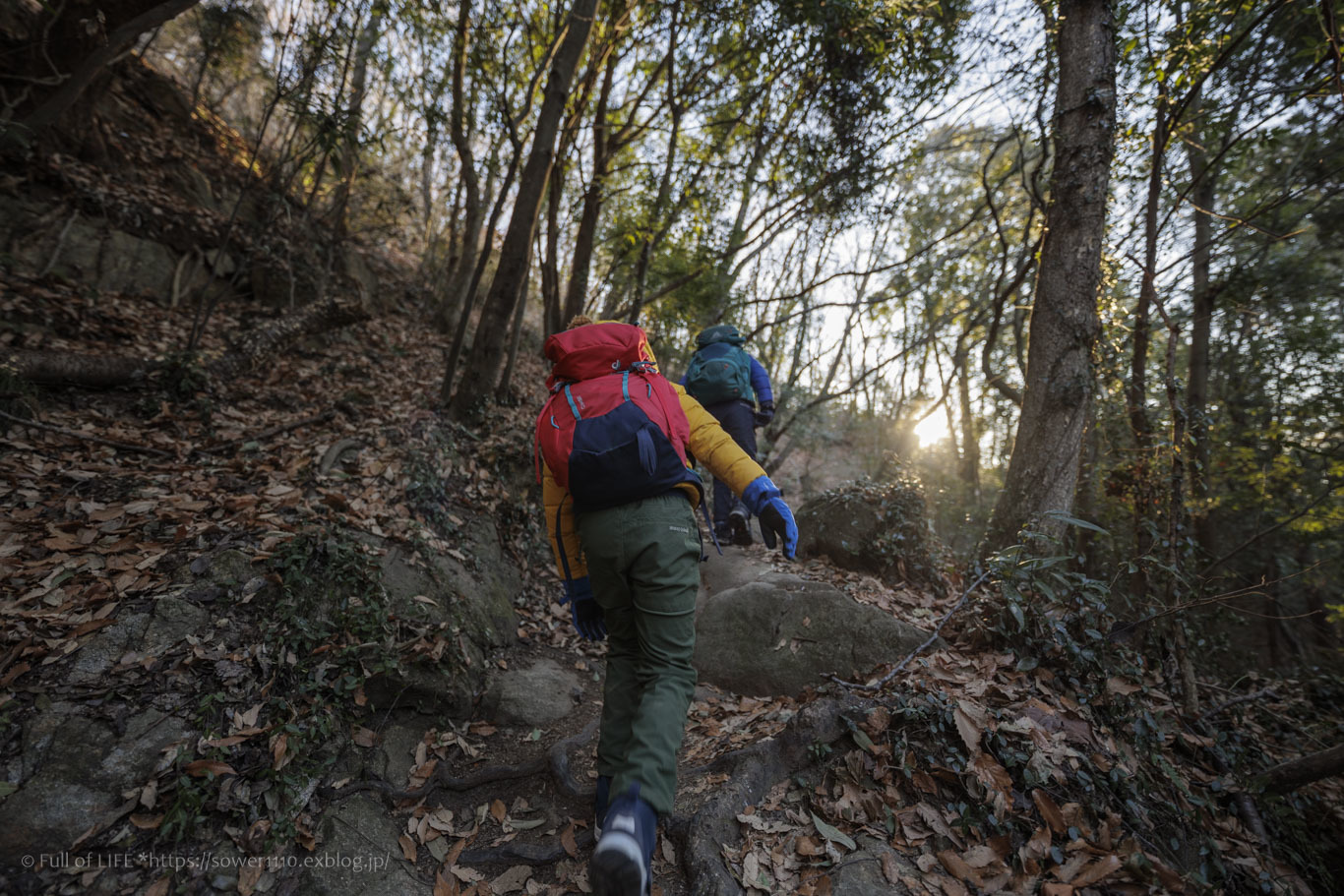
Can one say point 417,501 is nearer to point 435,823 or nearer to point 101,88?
point 435,823

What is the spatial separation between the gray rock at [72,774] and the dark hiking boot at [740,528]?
4.36m

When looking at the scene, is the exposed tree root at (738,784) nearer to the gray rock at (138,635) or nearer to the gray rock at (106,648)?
the gray rock at (138,635)

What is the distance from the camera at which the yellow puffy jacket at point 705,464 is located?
9.48ft

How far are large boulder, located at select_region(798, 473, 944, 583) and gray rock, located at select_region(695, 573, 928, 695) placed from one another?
162cm

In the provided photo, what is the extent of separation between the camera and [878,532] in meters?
6.38

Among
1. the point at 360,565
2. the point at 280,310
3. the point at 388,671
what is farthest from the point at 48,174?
the point at 388,671

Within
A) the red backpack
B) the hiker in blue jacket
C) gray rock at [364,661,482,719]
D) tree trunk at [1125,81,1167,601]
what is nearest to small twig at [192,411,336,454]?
gray rock at [364,661,482,719]

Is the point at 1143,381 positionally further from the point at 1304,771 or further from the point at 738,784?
the point at 738,784

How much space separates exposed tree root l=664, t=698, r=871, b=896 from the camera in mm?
2340

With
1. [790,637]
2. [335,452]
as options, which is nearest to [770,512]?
[790,637]

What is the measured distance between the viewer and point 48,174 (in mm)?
6305

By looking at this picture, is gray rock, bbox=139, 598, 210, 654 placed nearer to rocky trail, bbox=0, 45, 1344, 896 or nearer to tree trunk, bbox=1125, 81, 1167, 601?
rocky trail, bbox=0, 45, 1344, 896

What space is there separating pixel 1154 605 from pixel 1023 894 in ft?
8.69

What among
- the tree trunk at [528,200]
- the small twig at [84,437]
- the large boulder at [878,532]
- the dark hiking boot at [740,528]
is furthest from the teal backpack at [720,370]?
the small twig at [84,437]
